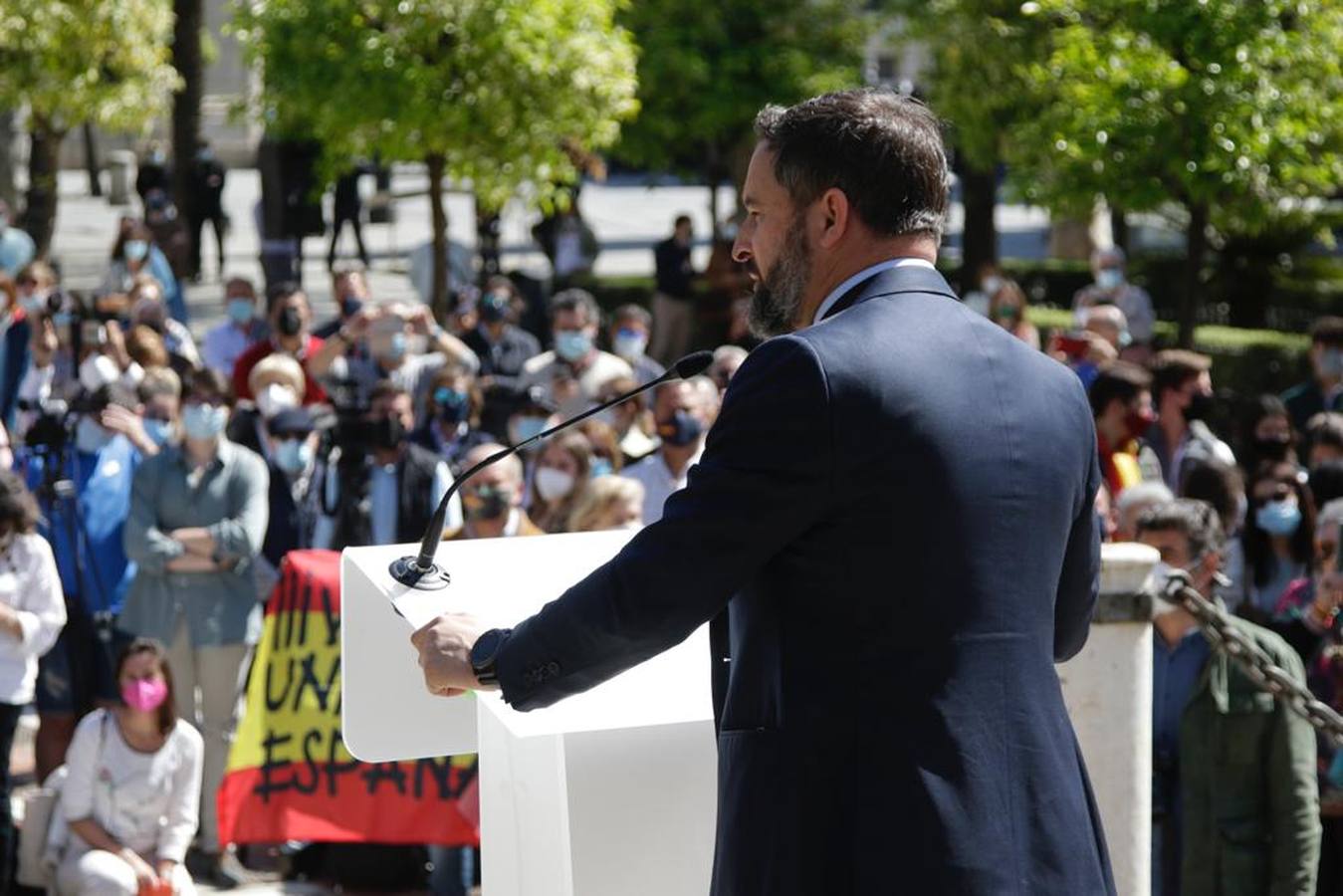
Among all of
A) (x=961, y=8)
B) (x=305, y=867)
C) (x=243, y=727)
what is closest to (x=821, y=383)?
(x=243, y=727)

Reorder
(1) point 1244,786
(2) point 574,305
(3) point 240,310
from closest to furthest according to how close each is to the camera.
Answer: (1) point 1244,786, (2) point 574,305, (3) point 240,310

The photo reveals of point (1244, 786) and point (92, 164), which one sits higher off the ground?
point (92, 164)

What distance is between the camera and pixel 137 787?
7.30 metres

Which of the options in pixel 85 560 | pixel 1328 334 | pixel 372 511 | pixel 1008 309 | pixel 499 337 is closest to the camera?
pixel 372 511

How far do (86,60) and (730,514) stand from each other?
58.0ft

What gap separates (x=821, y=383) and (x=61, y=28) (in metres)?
17.3

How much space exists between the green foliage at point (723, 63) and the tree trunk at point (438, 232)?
15.2 ft

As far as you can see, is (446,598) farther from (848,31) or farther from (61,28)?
(848,31)

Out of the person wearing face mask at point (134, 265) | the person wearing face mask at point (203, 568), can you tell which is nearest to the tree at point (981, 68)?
the person wearing face mask at point (134, 265)

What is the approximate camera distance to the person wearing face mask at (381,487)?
842 centimetres

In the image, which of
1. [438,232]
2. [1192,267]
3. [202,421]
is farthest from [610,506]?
[438,232]

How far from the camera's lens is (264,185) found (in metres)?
19.8

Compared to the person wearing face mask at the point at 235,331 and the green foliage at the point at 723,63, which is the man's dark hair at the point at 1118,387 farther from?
the green foliage at the point at 723,63

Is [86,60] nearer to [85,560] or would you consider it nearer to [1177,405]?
[85,560]
